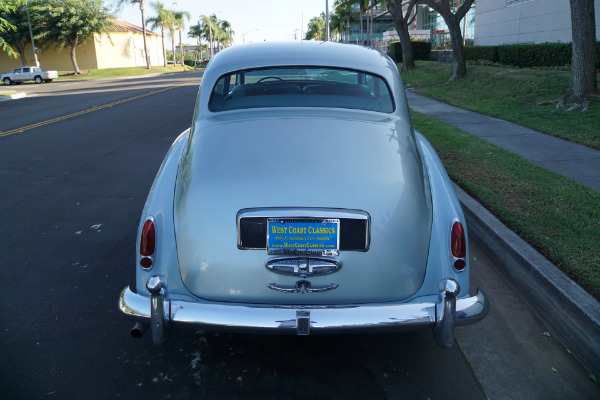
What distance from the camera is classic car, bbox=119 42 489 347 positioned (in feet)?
8.30

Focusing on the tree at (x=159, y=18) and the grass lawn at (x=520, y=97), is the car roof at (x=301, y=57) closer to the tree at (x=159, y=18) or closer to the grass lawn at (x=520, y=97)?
the grass lawn at (x=520, y=97)

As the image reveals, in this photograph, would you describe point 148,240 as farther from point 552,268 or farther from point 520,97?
point 520,97

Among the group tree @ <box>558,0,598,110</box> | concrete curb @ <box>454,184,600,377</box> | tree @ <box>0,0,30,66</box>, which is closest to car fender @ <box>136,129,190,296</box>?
concrete curb @ <box>454,184,600,377</box>

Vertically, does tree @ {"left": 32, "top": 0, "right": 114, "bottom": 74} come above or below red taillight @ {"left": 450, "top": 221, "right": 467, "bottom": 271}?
above

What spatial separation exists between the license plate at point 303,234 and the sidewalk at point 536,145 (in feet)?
15.4

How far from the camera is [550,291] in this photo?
11.6 ft

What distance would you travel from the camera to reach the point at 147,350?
3.12 m

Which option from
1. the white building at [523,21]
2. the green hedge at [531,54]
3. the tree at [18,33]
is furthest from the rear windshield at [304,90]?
the tree at [18,33]

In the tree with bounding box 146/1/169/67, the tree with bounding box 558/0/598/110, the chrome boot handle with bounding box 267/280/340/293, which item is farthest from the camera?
the tree with bounding box 146/1/169/67

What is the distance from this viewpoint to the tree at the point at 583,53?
10945 millimetres

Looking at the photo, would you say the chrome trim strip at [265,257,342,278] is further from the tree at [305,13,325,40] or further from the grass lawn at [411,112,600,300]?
the tree at [305,13,325,40]

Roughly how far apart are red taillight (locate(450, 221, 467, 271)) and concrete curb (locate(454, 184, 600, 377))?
39.0 inches

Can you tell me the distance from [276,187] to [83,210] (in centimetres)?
405

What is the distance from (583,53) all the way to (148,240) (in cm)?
1147
